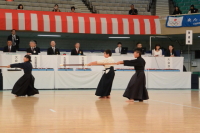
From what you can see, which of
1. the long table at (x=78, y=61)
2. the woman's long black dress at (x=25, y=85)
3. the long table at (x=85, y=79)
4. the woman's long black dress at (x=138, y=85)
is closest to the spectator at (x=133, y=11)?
the long table at (x=78, y=61)

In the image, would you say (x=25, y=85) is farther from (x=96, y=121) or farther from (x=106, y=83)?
(x=96, y=121)

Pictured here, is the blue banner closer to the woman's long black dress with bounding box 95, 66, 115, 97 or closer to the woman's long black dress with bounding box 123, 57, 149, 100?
the woman's long black dress with bounding box 95, 66, 115, 97

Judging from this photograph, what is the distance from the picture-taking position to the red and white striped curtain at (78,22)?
2336cm

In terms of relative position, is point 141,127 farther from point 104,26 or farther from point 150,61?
point 104,26

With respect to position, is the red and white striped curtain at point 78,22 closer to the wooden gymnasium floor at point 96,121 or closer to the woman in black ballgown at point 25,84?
the woman in black ballgown at point 25,84

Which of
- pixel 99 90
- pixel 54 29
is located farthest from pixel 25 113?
pixel 54 29

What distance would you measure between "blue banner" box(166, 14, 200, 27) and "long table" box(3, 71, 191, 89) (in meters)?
6.37

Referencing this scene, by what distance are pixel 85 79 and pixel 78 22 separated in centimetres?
734

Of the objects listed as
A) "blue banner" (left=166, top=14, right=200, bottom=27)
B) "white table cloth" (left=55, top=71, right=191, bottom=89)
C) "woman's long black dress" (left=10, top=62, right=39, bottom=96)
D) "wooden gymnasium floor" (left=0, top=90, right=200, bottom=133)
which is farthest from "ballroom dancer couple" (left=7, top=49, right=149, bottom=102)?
"blue banner" (left=166, top=14, right=200, bottom=27)

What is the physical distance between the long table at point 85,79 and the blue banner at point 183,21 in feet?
20.9

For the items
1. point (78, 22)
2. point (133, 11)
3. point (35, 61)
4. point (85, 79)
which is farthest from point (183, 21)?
point (35, 61)

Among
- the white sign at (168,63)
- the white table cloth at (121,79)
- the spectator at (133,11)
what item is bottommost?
the white table cloth at (121,79)

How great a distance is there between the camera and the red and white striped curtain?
2336 cm

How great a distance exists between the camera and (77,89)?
1881 cm
